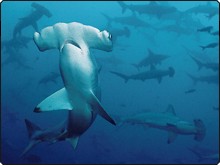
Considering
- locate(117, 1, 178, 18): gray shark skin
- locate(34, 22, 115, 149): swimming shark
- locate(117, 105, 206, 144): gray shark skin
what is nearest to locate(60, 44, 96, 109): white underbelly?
locate(34, 22, 115, 149): swimming shark

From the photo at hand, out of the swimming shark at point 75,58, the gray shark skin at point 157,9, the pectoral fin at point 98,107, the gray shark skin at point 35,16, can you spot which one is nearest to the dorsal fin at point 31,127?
the swimming shark at point 75,58

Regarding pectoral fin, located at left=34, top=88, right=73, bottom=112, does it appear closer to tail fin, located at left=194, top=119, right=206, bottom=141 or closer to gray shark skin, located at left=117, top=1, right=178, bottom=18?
tail fin, located at left=194, top=119, right=206, bottom=141

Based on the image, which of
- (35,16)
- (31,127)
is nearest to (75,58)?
(31,127)

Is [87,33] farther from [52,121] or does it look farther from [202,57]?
[202,57]

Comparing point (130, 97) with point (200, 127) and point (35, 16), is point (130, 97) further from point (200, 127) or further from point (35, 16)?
point (200, 127)

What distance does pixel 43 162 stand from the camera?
34.0 feet

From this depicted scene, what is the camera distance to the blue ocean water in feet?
35.4

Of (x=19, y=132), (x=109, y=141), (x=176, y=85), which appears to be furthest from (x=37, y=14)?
(x=176, y=85)

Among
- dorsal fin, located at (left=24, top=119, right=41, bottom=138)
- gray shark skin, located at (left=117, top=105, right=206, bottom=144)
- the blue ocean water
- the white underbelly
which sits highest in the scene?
the white underbelly

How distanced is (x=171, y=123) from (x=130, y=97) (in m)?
10.2

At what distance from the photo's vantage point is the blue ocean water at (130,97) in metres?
10.8

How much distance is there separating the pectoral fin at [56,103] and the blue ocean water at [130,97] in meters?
3.80

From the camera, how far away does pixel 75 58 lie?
7.13 ft

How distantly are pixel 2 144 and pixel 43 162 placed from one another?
166cm
